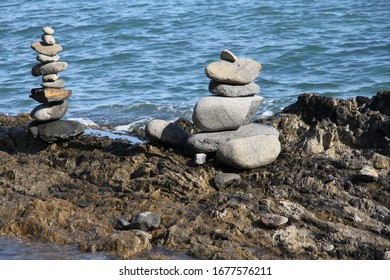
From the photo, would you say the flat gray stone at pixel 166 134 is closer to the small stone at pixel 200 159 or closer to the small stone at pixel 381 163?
the small stone at pixel 200 159

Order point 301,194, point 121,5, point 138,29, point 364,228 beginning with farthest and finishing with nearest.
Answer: point 121,5, point 138,29, point 301,194, point 364,228

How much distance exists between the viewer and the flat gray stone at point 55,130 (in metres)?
10.6

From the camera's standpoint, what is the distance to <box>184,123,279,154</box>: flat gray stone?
9648 mm

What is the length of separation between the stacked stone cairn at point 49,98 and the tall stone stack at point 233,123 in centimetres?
183

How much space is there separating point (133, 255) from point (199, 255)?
24.3 inches

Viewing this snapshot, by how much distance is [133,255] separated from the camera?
7719 millimetres

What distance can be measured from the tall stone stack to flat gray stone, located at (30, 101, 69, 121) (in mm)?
1987

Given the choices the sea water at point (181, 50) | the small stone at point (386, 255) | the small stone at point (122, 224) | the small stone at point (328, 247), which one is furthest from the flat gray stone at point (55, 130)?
the small stone at point (386, 255)

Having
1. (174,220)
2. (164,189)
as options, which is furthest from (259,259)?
(164,189)

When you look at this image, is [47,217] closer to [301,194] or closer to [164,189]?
[164,189]

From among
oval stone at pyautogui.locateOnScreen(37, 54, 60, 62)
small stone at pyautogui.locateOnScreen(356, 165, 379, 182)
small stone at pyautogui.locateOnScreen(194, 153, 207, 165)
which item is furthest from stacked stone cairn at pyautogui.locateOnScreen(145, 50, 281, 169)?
oval stone at pyautogui.locateOnScreen(37, 54, 60, 62)

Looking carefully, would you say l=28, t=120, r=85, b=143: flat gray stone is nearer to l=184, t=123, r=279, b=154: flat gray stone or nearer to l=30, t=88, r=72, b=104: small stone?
l=30, t=88, r=72, b=104: small stone

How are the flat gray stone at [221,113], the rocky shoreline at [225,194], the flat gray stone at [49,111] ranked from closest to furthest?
the rocky shoreline at [225,194]
the flat gray stone at [221,113]
the flat gray stone at [49,111]

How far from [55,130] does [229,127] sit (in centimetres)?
231
